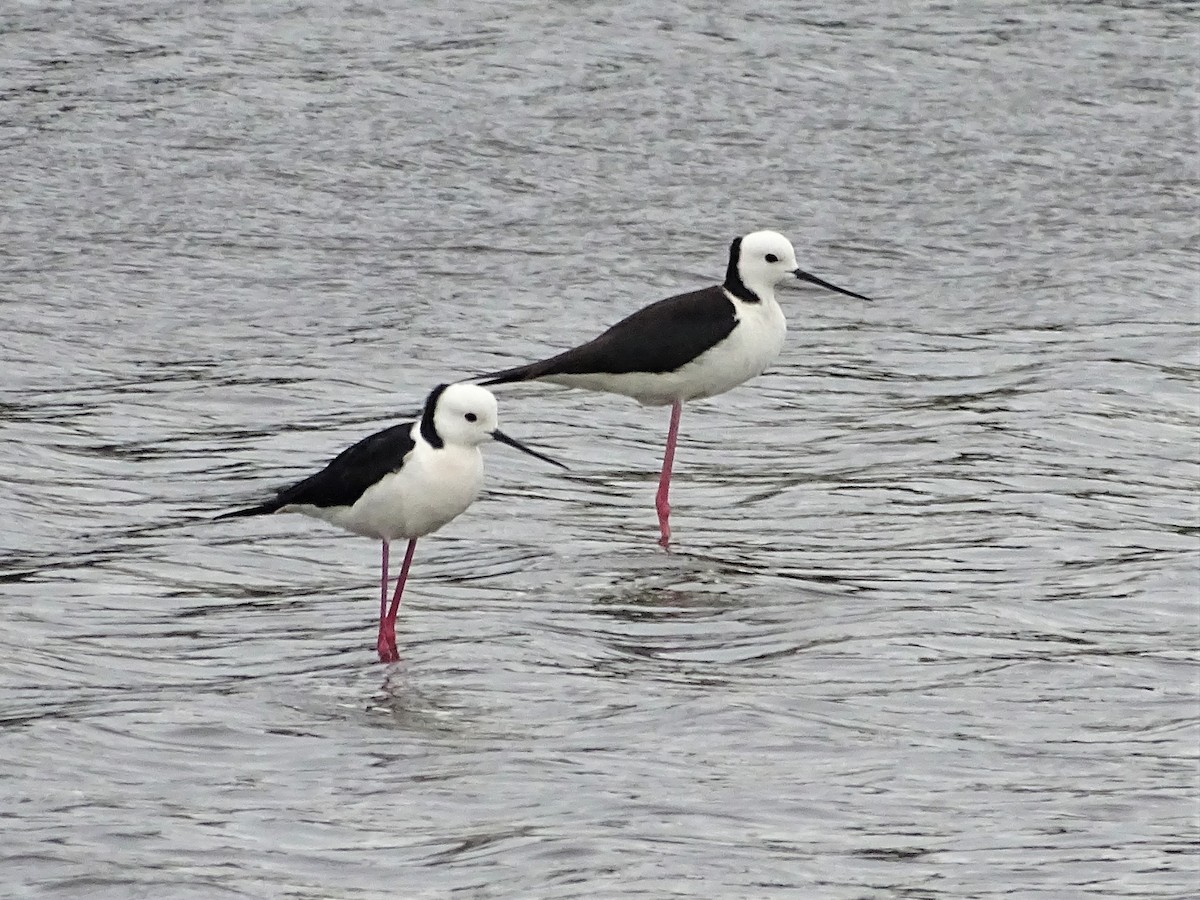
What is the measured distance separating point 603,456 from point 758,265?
47.8 inches

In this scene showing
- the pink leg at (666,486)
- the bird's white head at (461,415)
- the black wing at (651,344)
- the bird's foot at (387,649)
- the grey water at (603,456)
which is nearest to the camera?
the grey water at (603,456)

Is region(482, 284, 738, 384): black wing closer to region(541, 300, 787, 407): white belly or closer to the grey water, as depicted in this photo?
region(541, 300, 787, 407): white belly

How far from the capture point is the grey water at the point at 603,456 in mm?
6461

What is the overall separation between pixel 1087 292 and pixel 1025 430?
2892mm

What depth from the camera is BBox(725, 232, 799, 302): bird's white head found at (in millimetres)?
10383

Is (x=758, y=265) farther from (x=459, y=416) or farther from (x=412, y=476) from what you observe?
(x=412, y=476)

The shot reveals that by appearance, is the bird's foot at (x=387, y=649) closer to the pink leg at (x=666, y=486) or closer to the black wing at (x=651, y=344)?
the pink leg at (x=666, y=486)

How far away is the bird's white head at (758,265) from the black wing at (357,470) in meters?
2.41

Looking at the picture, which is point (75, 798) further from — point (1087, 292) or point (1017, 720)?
point (1087, 292)

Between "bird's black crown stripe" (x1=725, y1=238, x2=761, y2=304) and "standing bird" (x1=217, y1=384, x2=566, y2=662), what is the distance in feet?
7.75

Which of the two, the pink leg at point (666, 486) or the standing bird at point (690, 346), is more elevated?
the standing bird at point (690, 346)

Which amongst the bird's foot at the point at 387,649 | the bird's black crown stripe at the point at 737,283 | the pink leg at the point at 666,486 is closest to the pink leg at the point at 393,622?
the bird's foot at the point at 387,649

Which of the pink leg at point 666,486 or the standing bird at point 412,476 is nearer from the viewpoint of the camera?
the standing bird at point 412,476

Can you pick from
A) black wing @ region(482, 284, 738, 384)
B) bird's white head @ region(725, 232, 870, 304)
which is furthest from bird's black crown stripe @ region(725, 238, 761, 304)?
black wing @ region(482, 284, 738, 384)
